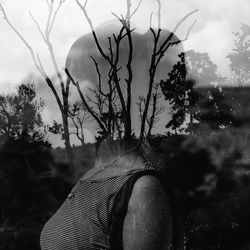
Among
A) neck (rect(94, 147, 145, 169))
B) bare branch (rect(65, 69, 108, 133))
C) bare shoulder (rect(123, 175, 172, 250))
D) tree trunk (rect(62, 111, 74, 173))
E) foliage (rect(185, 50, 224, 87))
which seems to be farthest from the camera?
foliage (rect(185, 50, 224, 87))

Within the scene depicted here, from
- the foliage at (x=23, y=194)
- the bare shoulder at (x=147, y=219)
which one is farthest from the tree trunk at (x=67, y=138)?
the foliage at (x=23, y=194)

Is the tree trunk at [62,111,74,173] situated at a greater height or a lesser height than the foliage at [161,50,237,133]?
lesser

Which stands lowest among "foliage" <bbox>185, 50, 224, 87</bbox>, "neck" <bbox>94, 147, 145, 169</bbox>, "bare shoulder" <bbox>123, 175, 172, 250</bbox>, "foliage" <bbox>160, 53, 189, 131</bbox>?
"bare shoulder" <bbox>123, 175, 172, 250</bbox>

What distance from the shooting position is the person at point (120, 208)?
1.20 metres

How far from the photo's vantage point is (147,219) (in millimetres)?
1200

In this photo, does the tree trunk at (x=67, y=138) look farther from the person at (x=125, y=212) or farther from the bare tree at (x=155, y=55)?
the person at (x=125, y=212)

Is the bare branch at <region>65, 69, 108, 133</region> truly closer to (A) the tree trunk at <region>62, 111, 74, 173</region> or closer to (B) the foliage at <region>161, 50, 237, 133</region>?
(A) the tree trunk at <region>62, 111, 74, 173</region>

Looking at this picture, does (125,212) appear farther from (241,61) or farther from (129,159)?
(241,61)

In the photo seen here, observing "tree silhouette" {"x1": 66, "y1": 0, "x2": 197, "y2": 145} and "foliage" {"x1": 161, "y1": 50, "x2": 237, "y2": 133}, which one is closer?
"tree silhouette" {"x1": 66, "y1": 0, "x2": 197, "y2": 145}

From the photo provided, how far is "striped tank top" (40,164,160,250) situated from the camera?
1.21 meters

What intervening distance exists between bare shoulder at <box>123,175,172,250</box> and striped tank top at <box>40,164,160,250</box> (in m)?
0.02

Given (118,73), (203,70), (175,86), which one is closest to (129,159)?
(118,73)

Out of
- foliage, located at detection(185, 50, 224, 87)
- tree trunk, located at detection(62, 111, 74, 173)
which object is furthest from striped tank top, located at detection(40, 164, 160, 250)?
foliage, located at detection(185, 50, 224, 87)

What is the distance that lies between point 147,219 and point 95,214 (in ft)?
0.52
